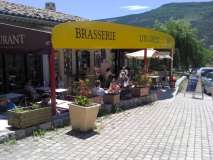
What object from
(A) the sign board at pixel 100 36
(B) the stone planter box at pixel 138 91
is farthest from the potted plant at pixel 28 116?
(B) the stone planter box at pixel 138 91

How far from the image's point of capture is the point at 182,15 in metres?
139

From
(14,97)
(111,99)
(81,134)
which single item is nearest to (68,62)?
(111,99)

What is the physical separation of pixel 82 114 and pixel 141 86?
5827mm

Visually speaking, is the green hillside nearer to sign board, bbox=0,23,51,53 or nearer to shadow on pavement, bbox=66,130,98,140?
sign board, bbox=0,23,51,53

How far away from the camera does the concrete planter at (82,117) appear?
29.0 ft

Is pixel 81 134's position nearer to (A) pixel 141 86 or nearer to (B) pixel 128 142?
(B) pixel 128 142

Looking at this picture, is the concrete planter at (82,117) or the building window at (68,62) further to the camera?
the building window at (68,62)

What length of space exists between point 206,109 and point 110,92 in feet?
13.4

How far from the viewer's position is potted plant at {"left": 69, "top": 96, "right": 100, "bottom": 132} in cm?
884

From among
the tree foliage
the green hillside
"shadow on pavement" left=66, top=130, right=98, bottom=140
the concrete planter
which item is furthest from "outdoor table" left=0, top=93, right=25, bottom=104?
the green hillside

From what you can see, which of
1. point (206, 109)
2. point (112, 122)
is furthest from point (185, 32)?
point (112, 122)

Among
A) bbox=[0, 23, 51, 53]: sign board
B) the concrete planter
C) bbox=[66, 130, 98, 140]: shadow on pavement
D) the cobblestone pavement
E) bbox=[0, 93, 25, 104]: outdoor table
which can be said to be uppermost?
bbox=[0, 23, 51, 53]: sign board

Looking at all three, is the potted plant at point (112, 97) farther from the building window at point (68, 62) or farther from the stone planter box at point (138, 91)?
the building window at point (68, 62)

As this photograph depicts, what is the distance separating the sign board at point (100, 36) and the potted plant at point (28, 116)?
1639mm
